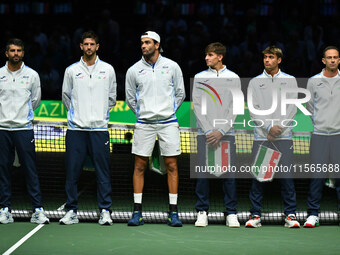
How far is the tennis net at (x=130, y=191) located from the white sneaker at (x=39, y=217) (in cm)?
21

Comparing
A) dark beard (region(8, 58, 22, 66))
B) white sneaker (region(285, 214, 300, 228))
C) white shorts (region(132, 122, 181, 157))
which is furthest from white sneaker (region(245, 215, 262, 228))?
dark beard (region(8, 58, 22, 66))

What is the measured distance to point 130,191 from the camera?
39.8 ft

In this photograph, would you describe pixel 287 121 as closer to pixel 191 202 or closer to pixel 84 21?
pixel 191 202

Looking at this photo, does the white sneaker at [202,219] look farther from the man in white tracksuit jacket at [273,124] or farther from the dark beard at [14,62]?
the dark beard at [14,62]

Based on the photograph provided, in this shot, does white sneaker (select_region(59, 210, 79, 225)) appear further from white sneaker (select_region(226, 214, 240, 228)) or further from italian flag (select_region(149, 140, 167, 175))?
white sneaker (select_region(226, 214, 240, 228))

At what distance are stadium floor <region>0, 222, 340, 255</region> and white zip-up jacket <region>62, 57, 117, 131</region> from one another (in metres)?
1.37

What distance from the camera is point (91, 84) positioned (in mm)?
9297

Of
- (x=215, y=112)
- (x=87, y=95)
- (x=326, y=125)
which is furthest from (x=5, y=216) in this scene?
(x=326, y=125)

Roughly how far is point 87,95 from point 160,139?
3.69 ft

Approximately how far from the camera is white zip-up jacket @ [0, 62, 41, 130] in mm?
9312

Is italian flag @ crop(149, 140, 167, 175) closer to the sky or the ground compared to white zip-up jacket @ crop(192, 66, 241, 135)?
closer to the ground

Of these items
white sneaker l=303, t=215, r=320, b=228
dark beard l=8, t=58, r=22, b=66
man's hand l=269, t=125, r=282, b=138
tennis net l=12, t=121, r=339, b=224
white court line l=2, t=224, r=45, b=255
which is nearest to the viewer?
white court line l=2, t=224, r=45, b=255

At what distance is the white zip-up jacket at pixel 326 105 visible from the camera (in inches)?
360

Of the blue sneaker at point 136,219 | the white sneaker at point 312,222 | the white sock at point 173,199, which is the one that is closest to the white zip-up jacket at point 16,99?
the blue sneaker at point 136,219
